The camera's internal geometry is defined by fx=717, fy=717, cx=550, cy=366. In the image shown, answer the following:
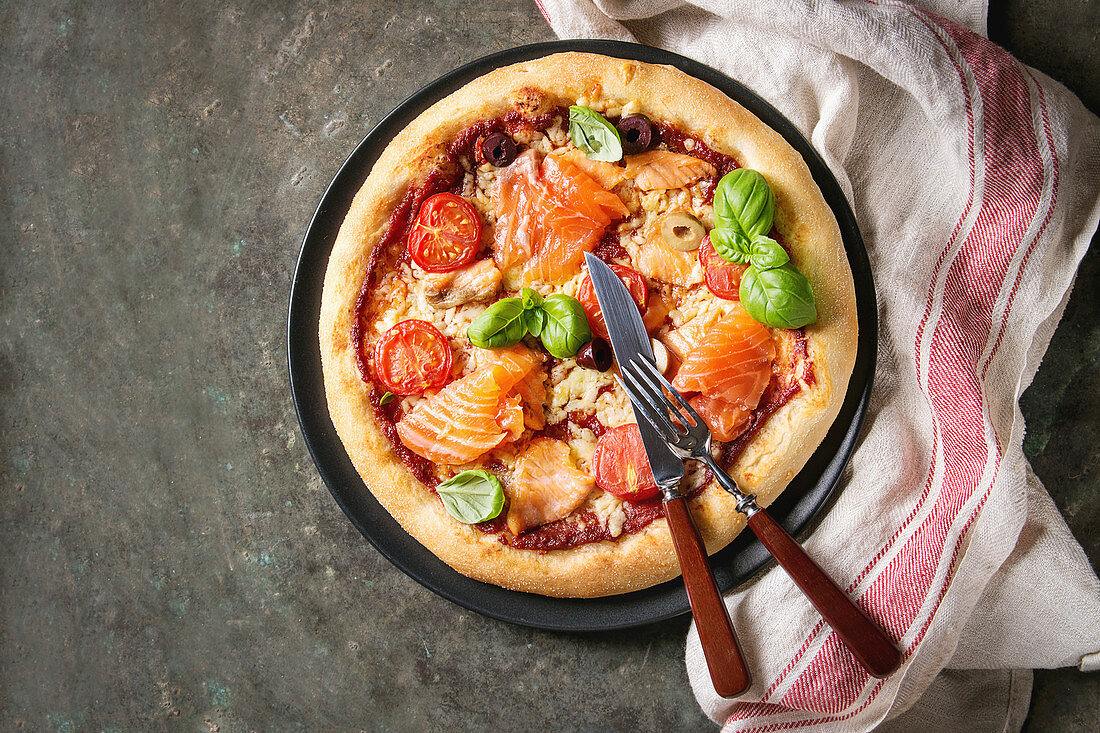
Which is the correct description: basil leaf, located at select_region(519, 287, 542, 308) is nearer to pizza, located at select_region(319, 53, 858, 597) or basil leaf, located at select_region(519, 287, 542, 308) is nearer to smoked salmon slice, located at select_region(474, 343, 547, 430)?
pizza, located at select_region(319, 53, 858, 597)

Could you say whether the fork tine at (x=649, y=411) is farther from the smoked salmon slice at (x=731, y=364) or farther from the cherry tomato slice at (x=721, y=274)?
the cherry tomato slice at (x=721, y=274)

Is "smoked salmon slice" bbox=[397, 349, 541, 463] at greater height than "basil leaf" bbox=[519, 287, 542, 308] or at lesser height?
lesser

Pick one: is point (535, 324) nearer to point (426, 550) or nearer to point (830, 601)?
point (426, 550)

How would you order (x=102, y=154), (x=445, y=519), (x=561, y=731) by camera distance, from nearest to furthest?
(x=445, y=519), (x=561, y=731), (x=102, y=154)

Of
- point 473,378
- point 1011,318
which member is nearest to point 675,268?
point 473,378

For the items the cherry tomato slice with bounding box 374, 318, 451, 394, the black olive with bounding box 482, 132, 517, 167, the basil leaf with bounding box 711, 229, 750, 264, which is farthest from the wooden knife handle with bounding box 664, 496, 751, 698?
the black olive with bounding box 482, 132, 517, 167

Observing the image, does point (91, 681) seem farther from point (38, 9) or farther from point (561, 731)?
point (38, 9)
